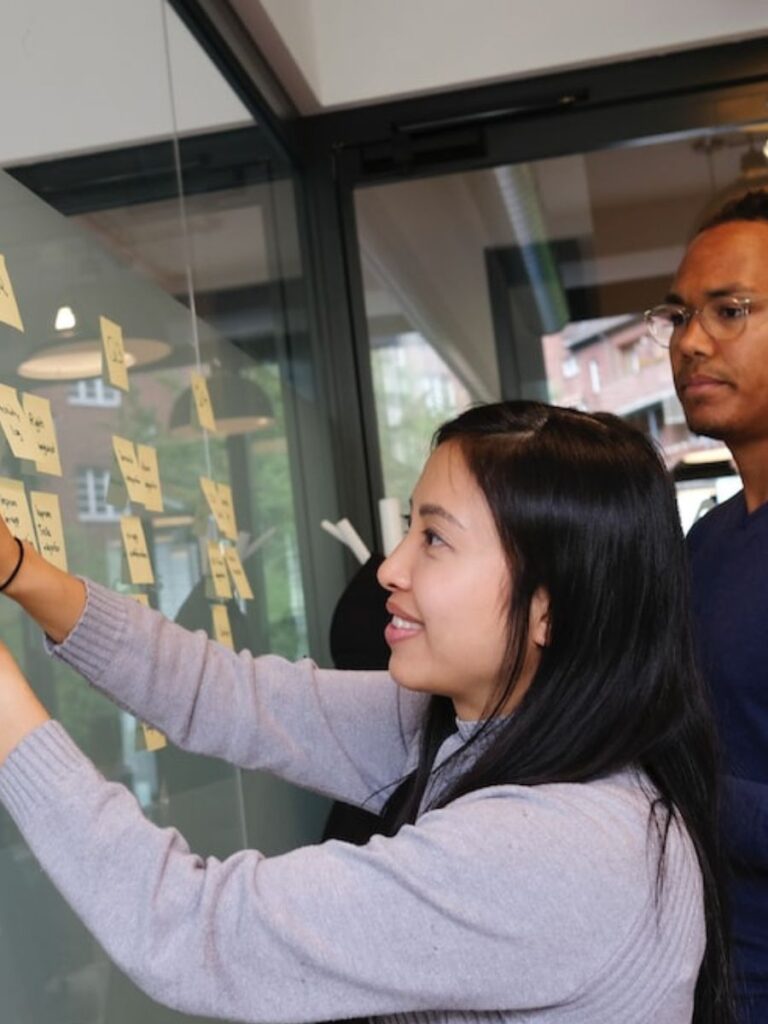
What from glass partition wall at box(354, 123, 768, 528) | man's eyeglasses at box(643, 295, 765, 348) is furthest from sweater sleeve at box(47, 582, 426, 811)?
glass partition wall at box(354, 123, 768, 528)

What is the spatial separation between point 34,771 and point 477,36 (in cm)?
235

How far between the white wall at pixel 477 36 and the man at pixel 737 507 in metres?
0.91

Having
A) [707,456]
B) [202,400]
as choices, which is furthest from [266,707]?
[707,456]

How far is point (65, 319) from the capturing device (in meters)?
1.55

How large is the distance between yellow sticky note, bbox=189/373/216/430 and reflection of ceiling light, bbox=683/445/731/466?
1289mm

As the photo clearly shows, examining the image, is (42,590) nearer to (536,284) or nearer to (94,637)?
(94,637)

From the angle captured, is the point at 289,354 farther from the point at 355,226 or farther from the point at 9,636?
the point at 9,636

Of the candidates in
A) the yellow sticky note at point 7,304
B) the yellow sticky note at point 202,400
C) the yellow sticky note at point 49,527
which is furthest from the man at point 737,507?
the yellow sticky note at point 7,304

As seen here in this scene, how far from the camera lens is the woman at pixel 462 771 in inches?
37.4

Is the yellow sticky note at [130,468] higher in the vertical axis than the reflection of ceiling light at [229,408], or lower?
lower

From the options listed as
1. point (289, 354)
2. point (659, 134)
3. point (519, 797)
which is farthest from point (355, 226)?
point (519, 797)

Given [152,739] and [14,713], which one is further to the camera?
[152,739]

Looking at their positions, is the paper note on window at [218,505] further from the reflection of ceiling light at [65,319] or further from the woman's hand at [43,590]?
the woman's hand at [43,590]

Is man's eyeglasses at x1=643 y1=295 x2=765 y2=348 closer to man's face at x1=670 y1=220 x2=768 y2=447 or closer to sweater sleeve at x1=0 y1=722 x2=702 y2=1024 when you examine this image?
man's face at x1=670 y1=220 x2=768 y2=447
